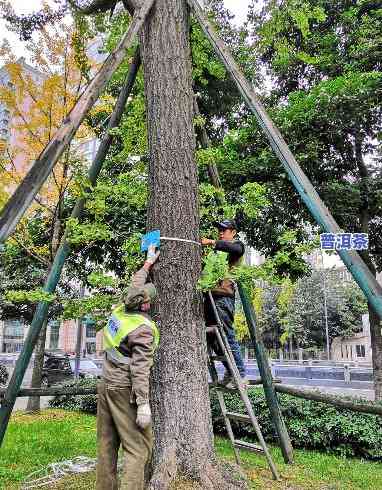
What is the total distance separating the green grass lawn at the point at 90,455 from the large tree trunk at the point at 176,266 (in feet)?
3.06

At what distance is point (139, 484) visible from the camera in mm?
3021

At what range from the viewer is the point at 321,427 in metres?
6.64

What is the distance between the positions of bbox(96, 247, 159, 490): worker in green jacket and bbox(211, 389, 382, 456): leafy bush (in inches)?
168

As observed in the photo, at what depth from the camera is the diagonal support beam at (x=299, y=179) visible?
3174 mm

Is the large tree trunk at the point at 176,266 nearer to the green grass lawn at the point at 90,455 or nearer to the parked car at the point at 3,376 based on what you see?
the green grass lawn at the point at 90,455

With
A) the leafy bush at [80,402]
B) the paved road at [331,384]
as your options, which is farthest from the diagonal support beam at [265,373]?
the paved road at [331,384]

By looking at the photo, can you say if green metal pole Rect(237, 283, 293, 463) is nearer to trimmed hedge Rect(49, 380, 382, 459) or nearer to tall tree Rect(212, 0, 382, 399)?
trimmed hedge Rect(49, 380, 382, 459)

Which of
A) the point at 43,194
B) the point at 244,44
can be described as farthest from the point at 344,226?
the point at 43,194

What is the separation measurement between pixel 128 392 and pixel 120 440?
0.43 meters

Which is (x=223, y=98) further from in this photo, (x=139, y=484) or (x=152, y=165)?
(x=139, y=484)

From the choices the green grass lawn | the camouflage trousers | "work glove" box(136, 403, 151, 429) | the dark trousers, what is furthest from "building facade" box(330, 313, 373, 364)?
"work glove" box(136, 403, 151, 429)

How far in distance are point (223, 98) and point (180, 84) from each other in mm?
5702

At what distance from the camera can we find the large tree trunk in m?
3.34

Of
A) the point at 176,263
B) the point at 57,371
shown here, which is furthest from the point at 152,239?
the point at 57,371
